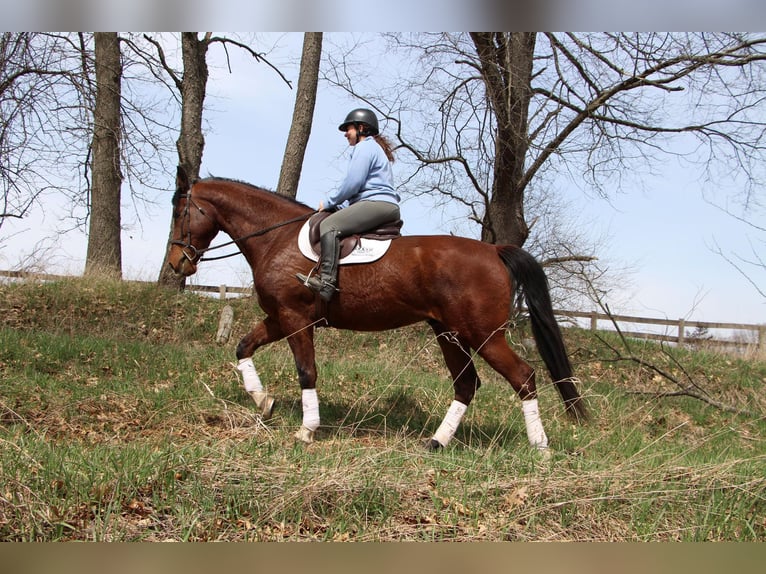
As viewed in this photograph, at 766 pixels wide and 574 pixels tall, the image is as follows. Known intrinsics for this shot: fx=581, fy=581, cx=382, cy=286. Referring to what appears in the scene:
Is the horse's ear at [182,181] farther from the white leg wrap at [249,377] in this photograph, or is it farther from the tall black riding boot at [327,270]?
the white leg wrap at [249,377]

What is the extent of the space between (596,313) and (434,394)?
9.90 m

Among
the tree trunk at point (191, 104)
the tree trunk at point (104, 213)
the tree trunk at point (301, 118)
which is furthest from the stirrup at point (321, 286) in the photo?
the tree trunk at point (104, 213)

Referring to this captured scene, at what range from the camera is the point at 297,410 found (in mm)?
6914

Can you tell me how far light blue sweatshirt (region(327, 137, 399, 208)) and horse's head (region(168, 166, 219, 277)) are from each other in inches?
58.4

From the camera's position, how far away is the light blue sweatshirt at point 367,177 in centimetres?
593

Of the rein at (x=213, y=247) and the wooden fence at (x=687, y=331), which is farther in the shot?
the wooden fence at (x=687, y=331)

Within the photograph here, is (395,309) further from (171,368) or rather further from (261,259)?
(171,368)

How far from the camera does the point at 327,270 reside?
19.1 feet

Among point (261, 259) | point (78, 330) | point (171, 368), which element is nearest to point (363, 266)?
point (261, 259)

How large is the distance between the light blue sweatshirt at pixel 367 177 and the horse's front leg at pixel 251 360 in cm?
152

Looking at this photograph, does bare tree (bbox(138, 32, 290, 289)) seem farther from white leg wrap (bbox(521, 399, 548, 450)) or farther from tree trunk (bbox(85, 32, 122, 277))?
white leg wrap (bbox(521, 399, 548, 450))

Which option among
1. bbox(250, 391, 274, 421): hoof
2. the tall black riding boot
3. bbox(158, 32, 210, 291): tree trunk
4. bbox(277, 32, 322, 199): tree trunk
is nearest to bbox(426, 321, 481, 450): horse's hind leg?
the tall black riding boot

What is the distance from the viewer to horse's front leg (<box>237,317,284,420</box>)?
6.27 metres

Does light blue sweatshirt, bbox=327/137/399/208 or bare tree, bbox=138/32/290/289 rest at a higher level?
bare tree, bbox=138/32/290/289
